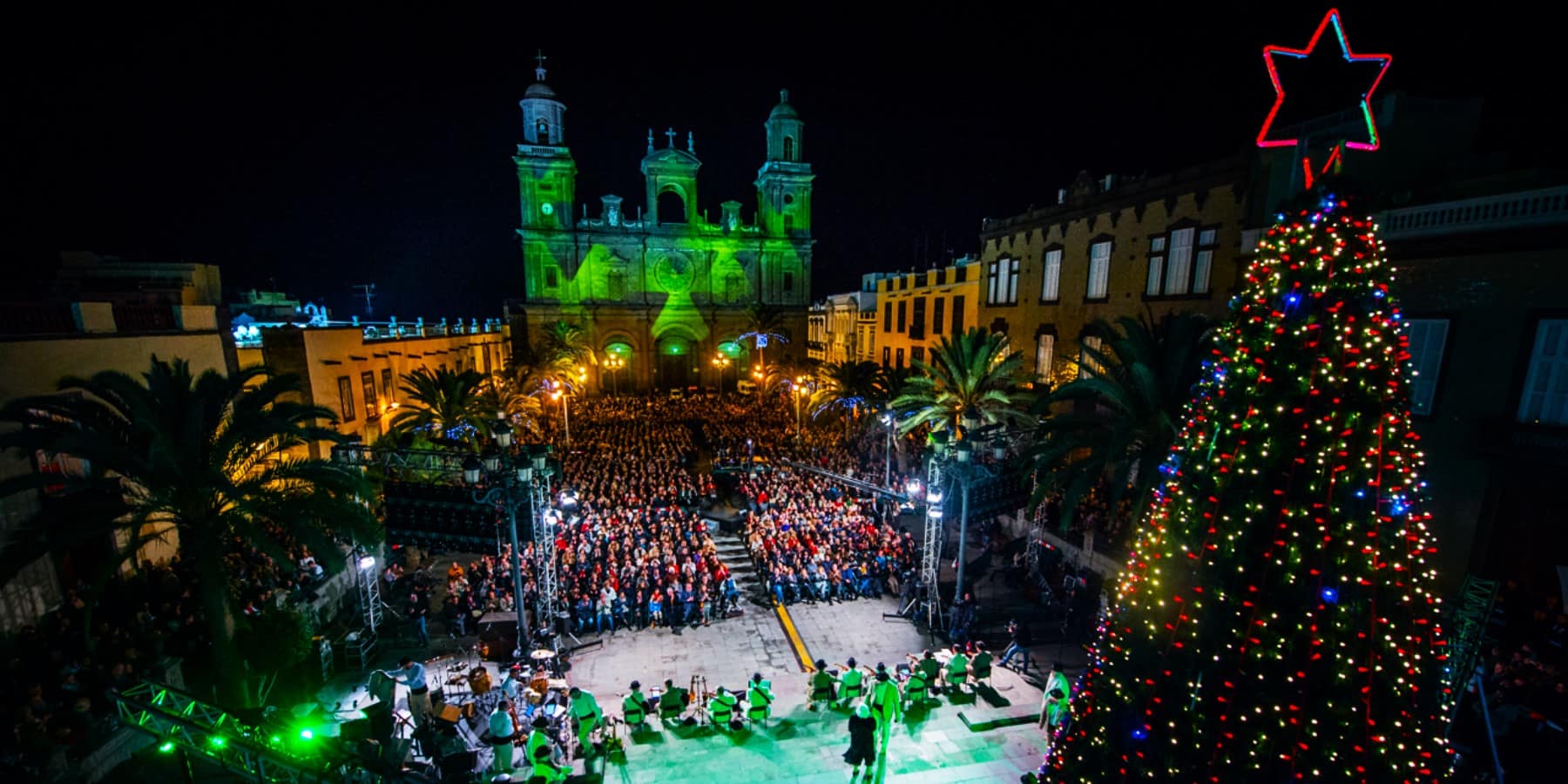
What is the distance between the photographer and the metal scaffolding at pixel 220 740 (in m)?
7.12

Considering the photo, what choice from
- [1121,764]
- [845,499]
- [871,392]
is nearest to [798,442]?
[871,392]

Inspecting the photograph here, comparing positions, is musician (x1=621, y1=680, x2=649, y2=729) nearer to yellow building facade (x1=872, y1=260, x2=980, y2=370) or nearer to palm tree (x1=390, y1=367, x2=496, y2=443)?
palm tree (x1=390, y1=367, x2=496, y2=443)

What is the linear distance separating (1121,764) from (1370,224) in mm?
5357

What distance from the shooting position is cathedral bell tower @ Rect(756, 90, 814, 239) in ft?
170

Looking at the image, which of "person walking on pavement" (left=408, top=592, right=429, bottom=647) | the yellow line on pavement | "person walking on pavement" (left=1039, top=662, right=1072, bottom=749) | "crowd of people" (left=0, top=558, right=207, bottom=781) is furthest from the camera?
"person walking on pavement" (left=408, top=592, right=429, bottom=647)

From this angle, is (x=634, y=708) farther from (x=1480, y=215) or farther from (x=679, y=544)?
(x=1480, y=215)

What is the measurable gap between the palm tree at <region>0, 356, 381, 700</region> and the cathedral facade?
3939 cm

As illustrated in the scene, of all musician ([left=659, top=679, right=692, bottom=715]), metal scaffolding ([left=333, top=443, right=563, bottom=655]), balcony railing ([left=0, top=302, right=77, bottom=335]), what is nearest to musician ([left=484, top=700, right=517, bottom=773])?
musician ([left=659, top=679, right=692, bottom=715])

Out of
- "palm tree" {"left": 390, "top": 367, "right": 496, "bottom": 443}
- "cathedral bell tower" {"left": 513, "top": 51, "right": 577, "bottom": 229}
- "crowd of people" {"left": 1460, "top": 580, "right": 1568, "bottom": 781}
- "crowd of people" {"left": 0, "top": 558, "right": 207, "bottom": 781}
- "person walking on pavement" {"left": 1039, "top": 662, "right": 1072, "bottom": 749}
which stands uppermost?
"cathedral bell tower" {"left": 513, "top": 51, "right": 577, "bottom": 229}

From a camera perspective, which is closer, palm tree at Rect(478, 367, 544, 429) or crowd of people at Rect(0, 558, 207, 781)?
crowd of people at Rect(0, 558, 207, 781)

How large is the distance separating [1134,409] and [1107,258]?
29.2 ft

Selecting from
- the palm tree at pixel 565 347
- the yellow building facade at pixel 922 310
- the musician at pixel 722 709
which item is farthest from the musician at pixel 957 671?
the palm tree at pixel 565 347

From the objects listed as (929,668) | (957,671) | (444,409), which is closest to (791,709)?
(929,668)

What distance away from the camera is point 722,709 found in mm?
10148
